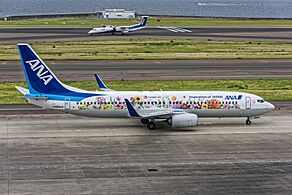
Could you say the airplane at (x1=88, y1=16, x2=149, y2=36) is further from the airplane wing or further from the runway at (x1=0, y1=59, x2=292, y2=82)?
the airplane wing

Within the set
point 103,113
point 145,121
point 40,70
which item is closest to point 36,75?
point 40,70

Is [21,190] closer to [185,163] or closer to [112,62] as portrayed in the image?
[185,163]

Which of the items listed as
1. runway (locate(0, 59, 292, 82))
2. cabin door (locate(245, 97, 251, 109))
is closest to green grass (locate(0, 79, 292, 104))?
runway (locate(0, 59, 292, 82))

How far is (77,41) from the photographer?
121 metres

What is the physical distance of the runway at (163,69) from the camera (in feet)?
262

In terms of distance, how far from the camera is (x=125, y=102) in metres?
49.6

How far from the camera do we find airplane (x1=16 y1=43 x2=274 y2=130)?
49.1m

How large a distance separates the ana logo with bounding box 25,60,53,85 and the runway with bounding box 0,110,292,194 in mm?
4535

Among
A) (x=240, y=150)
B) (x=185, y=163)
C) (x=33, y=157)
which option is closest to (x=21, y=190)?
(x=33, y=157)

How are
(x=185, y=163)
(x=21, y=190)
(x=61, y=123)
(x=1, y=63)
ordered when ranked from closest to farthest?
(x=21, y=190) → (x=185, y=163) → (x=61, y=123) → (x=1, y=63)

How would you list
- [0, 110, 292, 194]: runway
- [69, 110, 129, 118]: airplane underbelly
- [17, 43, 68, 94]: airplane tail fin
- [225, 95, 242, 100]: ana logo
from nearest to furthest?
1. [0, 110, 292, 194]: runway
2. [17, 43, 68, 94]: airplane tail fin
3. [69, 110, 129, 118]: airplane underbelly
4. [225, 95, 242, 100]: ana logo

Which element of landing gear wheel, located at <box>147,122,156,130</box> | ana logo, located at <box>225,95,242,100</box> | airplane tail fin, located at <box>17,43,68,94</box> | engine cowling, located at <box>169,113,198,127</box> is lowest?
landing gear wheel, located at <box>147,122,156,130</box>

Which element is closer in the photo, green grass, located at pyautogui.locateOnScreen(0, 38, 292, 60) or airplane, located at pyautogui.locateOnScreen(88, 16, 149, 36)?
green grass, located at pyautogui.locateOnScreen(0, 38, 292, 60)

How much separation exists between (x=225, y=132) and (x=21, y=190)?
22.0 m
